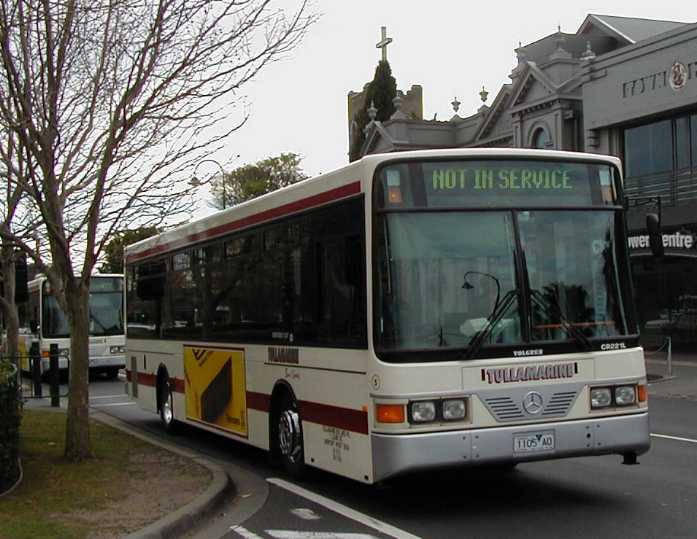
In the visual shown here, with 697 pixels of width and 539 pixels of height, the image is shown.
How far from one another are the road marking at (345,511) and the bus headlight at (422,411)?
87cm

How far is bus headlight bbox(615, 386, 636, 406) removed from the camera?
27.2ft

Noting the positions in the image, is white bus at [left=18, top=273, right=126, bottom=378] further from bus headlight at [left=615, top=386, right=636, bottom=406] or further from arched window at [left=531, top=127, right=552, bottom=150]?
bus headlight at [left=615, top=386, right=636, bottom=406]

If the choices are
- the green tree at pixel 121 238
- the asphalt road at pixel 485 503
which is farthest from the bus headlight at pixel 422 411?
the green tree at pixel 121 238

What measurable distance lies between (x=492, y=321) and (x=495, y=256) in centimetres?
54

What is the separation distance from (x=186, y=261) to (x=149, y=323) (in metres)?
2.43

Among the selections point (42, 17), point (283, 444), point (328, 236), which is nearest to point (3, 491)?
point (283, 444)

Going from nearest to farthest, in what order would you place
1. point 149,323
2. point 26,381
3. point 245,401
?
point 245,401 → point 149,323 → point 26,381

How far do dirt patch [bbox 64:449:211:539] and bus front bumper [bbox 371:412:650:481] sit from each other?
198 centimetres

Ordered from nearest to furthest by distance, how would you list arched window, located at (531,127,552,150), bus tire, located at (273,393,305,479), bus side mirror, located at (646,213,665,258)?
bus side mirror, located at (646,213,665,258), bus tire, located at (273,393,305,479), arched window, located at (531,127,552,150)

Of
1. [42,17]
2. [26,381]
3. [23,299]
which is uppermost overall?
[42,17]

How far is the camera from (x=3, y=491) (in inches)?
356

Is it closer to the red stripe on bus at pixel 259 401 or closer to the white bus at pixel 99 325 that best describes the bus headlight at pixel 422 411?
the red stripe on bus at pixel 259 401

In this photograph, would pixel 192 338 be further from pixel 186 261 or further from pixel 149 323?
pixel 149 323

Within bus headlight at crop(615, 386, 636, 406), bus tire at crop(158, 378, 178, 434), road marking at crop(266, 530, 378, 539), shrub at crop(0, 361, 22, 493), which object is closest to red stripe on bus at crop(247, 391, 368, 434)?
road marking at crop(266, 530, 378, 539)
